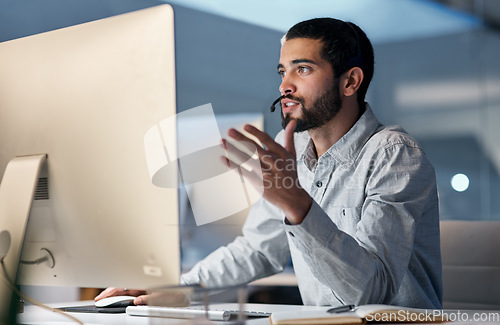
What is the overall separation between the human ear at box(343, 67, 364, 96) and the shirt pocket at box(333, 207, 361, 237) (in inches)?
14.6

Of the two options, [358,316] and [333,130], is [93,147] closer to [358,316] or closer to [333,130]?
[358,316]

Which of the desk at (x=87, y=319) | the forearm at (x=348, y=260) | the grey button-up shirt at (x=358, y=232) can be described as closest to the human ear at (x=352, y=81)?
the grey button-up shirt at (x=358, y=232)

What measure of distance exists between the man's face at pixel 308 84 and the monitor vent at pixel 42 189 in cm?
83

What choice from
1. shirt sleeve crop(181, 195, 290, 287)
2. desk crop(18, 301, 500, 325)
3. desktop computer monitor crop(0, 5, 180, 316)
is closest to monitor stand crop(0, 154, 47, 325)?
desktop computer monitor crop(0, 5, 180, 316)

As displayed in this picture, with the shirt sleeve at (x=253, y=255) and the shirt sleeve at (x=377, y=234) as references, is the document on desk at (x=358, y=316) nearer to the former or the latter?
the shirt sleeve at (x=377, y=234)

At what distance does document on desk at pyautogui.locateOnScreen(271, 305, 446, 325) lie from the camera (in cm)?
81

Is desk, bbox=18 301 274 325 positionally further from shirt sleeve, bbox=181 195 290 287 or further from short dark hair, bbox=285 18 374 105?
short dark hair, bbox=285 18 374 105

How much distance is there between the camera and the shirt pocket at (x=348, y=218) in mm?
1396

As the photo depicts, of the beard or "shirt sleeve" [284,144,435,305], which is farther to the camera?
the beard

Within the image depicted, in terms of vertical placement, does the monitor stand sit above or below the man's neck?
below

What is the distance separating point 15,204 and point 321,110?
0.92m

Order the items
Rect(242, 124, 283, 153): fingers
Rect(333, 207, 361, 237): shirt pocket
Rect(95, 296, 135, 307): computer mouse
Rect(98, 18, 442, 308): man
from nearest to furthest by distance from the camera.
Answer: Rect(242, 124, 283, 153): fingers < Rect(98, 18, 442, 308): man < Rect(95, 296, 135, 307): computer mouse < Rect(333, 207, 361, 237): shirt pocket

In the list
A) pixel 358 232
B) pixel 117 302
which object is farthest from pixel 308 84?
pixel 117 302

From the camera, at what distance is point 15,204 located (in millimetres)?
871
